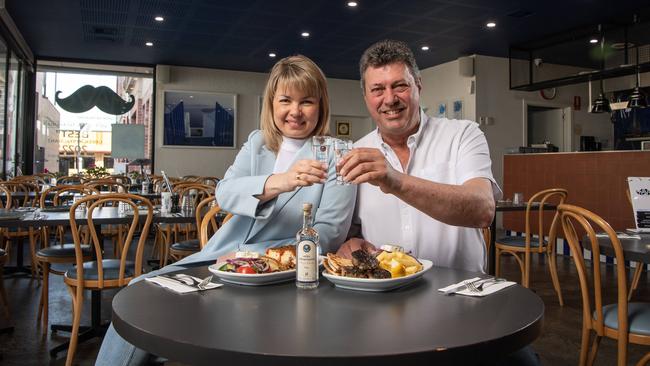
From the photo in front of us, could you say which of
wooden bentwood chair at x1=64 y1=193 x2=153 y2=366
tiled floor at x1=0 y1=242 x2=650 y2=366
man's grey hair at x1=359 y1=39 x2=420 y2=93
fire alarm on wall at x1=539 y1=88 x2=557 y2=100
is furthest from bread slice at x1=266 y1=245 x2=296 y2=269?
fire alarm on wall at x1=539 y1=88 x2=557 y2=100

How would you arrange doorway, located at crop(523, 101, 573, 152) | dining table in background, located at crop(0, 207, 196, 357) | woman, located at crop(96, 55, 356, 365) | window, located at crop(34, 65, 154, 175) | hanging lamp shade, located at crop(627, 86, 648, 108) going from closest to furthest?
woman, located at crop(96, 55, 356, 365) < dining table in background, located at crop(0, 207, 196, 357) < hanging lamp shade, located at crop(627, 86, 648, 108) < doorway, located at crop(523, 101, 573, 152) < window, located at crop(34, 65, 154, 175)

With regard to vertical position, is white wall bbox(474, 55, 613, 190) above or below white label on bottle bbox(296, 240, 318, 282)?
above

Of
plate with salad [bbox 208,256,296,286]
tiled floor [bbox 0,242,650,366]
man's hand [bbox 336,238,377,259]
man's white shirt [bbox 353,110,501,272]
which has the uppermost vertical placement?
man's white shirt [bbox 353,110,501,272]

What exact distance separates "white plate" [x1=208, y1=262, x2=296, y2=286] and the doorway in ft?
27.7

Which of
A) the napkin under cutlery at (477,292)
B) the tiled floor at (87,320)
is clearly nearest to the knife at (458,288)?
the napkin under cutlery at (477,292)

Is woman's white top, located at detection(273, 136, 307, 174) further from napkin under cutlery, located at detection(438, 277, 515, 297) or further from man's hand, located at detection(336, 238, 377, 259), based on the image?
napkin under cutlery, located at detection(438, 277, 515, 297)

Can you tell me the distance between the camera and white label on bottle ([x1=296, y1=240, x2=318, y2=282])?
1.13m

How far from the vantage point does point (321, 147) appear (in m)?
1.23

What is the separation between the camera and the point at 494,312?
95cm

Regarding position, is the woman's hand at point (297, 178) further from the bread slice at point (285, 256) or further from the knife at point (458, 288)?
the knife at point (458, 288)

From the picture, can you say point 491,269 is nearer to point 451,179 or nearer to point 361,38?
point 451,179

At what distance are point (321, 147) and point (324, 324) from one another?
0.49 meters

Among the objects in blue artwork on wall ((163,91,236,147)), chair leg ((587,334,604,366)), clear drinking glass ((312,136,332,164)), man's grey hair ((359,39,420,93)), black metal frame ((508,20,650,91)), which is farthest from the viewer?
blue artwork on wall ((163,91,236,147))

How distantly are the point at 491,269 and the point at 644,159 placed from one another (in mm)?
2696
